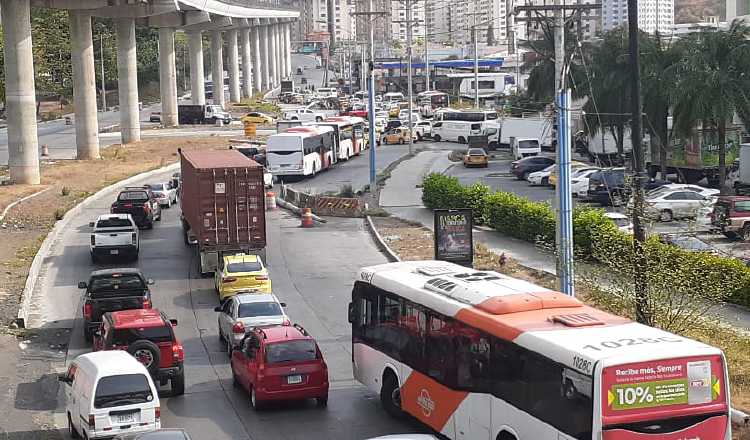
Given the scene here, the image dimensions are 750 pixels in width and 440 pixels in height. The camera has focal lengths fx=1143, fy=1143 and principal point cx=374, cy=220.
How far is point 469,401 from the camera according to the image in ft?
59.5

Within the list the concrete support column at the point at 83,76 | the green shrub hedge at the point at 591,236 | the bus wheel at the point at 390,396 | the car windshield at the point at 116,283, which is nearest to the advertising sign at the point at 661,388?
the green shrub hedge at the point at 591,236

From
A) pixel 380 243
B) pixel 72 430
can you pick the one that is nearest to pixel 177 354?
pixel 72 430

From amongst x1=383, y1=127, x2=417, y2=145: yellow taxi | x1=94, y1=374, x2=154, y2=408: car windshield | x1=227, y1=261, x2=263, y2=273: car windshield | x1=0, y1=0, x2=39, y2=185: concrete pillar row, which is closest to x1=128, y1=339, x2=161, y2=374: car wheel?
x1=94, y1=374, x2=154, y2=408: car windshield

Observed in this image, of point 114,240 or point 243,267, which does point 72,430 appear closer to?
point 243,267

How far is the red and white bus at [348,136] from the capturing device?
3068 inches

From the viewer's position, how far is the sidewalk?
29328 mm

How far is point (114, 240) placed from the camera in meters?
41.3

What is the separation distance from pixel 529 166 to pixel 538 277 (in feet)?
105

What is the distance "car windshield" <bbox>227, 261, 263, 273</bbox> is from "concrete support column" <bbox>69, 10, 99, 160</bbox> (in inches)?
1819

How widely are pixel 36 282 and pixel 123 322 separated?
587 inches

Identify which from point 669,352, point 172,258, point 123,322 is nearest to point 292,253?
point 172,258

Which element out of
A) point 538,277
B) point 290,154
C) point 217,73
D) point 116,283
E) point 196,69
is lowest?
point 538,277

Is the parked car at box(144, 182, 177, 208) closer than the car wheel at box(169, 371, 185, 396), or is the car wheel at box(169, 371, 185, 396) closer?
the car wheel at box(169, 371, 185, 396)

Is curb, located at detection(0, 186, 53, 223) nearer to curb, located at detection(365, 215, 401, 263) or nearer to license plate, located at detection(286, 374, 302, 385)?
curb, located at detection(365, 215, 401, 263)
